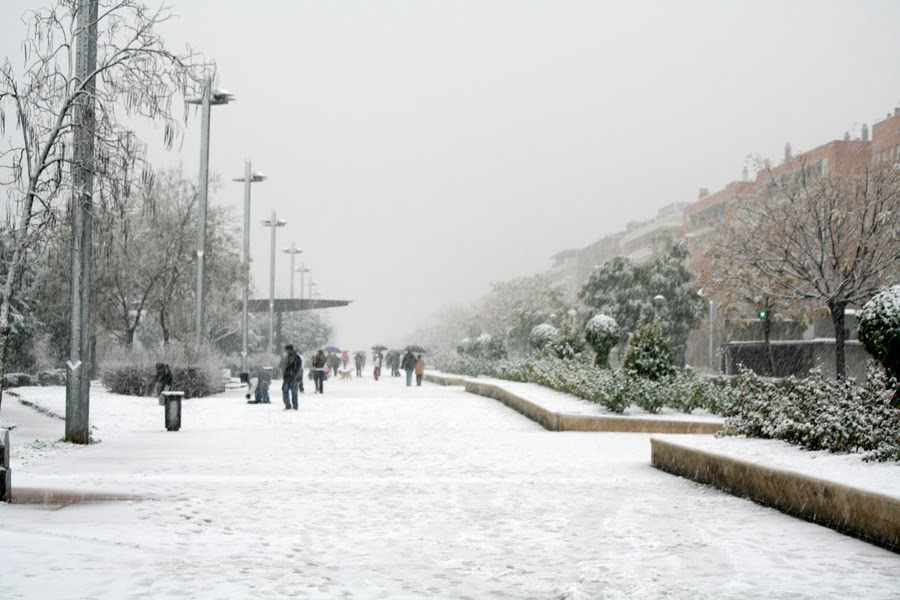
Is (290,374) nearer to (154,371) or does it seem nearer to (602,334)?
(154,371)

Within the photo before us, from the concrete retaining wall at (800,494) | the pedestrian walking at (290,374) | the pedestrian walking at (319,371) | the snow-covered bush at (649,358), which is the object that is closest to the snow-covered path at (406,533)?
the concrete retaining wall at (800,494)

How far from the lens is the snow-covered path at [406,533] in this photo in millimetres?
6816

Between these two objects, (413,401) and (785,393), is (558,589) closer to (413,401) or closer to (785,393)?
(785,393)

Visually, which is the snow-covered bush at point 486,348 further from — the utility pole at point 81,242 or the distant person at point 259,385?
the utility pole at point 81,242

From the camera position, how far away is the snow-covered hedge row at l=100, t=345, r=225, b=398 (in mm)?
30297

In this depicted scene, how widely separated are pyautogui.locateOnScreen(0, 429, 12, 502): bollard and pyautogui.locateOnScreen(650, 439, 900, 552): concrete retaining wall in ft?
22.6

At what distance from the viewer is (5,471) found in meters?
9.83

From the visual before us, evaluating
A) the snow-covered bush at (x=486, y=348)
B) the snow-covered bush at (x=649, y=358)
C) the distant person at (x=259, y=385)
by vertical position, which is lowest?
the distant person at (x=259, y=385)

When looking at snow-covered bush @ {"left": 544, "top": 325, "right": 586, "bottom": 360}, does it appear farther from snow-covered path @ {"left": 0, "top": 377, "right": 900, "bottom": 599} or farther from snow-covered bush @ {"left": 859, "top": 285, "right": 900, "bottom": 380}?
snow-covered bush @ {"left": 859, "top": 285, "right": 900, "bottom": 380}

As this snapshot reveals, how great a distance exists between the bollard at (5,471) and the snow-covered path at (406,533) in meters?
0.34

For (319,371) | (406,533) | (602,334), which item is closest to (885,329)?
(406,533)

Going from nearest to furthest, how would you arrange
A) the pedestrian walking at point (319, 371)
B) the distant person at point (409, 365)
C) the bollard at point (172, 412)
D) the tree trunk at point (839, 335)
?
the bollard at point (172, 412)
the tree trunk at point (839, 335)
the pedestrian walking at point (319, 371)
the distant person at point (409, 365)

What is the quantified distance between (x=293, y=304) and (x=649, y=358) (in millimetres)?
40627

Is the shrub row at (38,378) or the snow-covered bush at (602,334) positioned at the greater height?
the snow-covered bush at (602,334)
